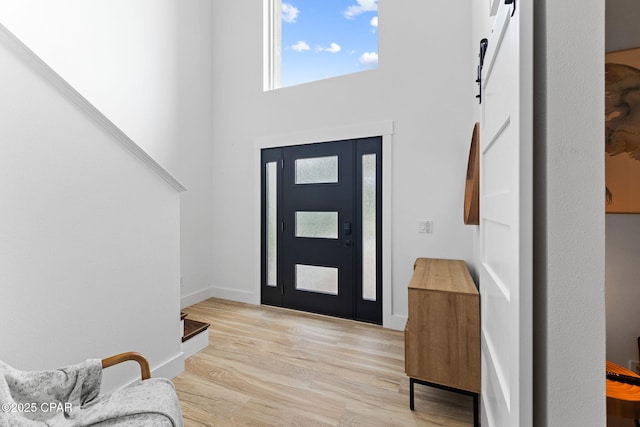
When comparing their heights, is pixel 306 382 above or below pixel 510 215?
below

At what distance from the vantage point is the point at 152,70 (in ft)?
10.6

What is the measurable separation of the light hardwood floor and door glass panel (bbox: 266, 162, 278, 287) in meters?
0.75

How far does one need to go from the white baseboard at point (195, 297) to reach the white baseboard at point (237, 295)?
0.08 m

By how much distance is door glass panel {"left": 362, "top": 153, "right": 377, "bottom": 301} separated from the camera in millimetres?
3047

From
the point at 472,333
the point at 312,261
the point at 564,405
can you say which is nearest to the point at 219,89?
the point at 312,261

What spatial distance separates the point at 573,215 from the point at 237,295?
3701mm

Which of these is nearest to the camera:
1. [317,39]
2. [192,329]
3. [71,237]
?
[71,237]

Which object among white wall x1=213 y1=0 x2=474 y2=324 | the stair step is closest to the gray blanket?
the stair step

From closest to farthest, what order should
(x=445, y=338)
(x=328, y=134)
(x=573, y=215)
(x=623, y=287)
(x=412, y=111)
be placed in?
1. (x=573, y=215)
2. (x=623, y=287)
3. (x=445, y=338)
4. (x=412, y=111)
5. (x=328, y=134)

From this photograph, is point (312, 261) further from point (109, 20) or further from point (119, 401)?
point (109, 20)

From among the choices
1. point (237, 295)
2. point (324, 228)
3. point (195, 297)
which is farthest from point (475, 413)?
point (195, 297)

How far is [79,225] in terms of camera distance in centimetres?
152

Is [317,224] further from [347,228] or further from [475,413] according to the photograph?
[475,413]

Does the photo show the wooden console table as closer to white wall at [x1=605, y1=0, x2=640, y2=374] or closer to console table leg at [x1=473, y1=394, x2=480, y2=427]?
console table leg at [x1=473, y1=394, x2=480, y2=427]
